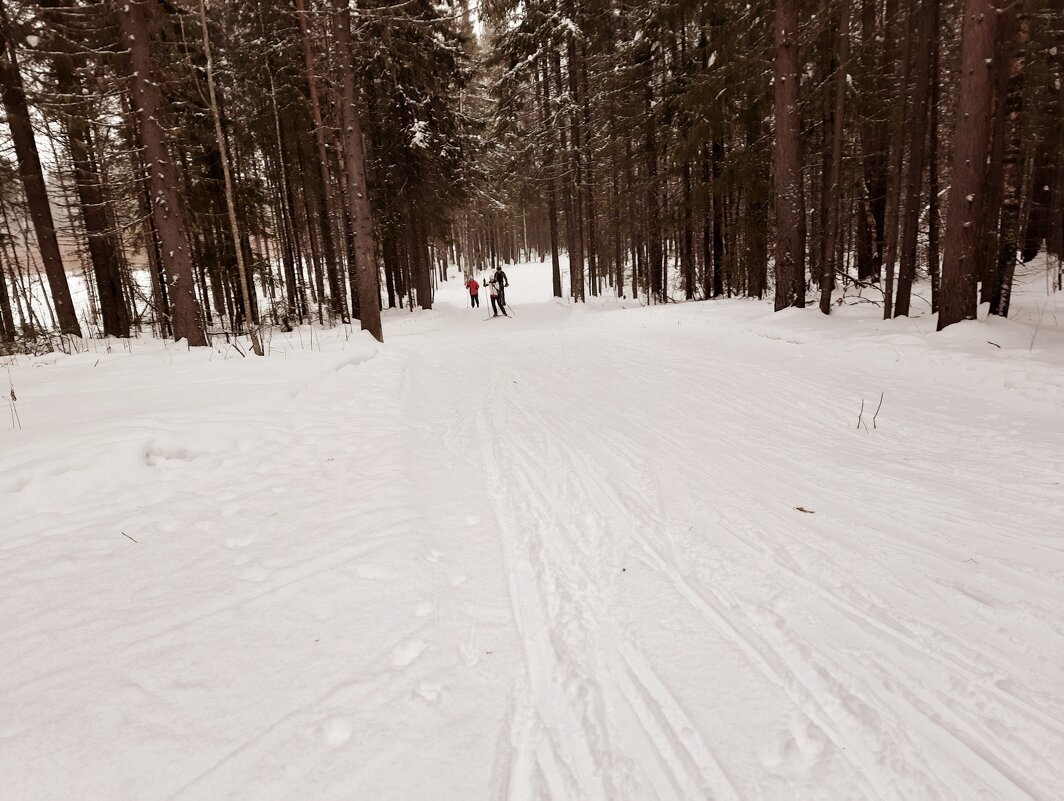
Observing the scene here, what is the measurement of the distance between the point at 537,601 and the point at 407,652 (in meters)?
0.71

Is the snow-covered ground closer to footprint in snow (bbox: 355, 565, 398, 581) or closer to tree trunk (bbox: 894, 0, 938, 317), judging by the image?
footprint in snow (bbox: 355, 565, 398, 581)

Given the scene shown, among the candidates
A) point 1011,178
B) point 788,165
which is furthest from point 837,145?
point 1011,178

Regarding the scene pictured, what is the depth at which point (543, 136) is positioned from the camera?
1967 centimetres

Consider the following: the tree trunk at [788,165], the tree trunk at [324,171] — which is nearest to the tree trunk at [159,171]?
the tree trunk at [324,171]

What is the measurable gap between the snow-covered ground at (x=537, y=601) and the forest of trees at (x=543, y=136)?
5.48 metres

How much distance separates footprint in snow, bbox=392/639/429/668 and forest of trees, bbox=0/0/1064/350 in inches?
316

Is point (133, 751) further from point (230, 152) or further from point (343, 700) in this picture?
point (230, 152)

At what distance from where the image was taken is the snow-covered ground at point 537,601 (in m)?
1.72

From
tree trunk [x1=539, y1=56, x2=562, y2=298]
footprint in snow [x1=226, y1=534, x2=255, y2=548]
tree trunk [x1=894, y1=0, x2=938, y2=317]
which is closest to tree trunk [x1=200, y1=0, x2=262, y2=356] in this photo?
footprint in snow [x1=226, y1=534, x2=255, y2=548]

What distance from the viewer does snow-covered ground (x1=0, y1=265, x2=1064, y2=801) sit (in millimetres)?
1723

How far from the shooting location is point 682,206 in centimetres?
1600

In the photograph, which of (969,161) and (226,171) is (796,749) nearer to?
(969,161)

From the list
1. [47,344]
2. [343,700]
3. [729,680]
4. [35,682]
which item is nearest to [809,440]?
[729,680]

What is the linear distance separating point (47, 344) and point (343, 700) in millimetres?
14288
